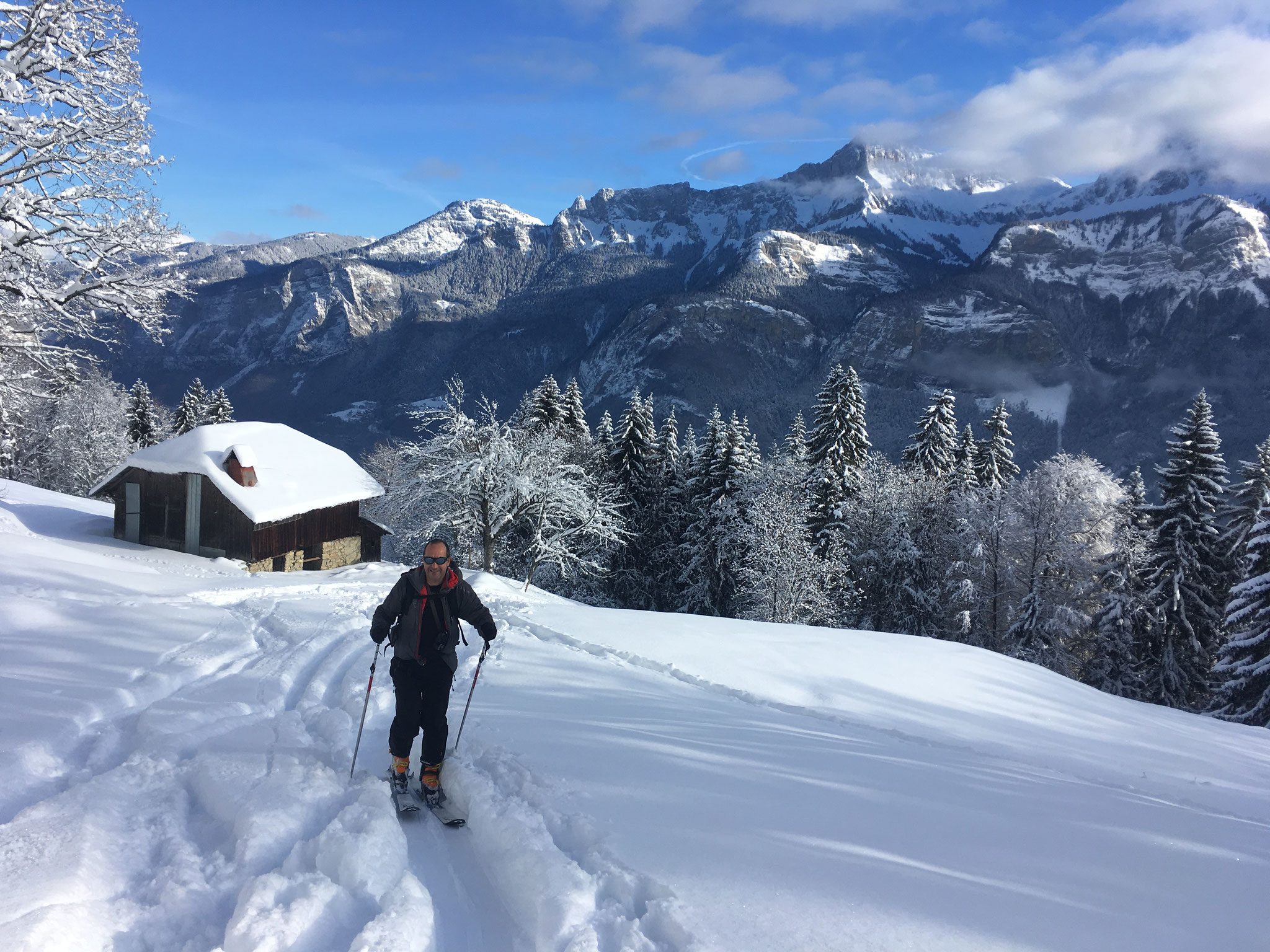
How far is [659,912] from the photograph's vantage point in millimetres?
3547

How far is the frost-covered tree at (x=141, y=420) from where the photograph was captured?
1838 inches

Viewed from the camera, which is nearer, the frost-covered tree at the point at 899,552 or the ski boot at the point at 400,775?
the ski boot at the point at 400,775

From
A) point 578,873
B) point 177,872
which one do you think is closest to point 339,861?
point 177,872

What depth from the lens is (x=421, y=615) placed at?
5156 mm

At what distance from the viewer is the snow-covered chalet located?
70.9ft

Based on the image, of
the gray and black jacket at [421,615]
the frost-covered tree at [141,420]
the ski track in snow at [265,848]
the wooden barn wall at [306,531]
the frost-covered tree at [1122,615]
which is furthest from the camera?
the frost-covered tree at [141,420]

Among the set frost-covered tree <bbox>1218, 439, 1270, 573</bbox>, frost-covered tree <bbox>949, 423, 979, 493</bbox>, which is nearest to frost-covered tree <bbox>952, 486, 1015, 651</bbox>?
frost-covered tree <bbox>949, 423, 979, 493</bbox>

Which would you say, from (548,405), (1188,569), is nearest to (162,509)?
(548,405)

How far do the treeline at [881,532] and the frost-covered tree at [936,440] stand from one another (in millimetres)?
107

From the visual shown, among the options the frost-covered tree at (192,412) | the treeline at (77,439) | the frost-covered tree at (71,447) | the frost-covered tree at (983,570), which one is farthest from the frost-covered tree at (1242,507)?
the frost-covered tree at (71,447)

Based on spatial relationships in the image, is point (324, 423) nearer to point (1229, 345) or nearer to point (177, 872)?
point (177, 872)

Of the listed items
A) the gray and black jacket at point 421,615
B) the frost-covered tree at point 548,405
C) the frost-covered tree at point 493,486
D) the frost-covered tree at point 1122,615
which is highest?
the frost-covered tree at point 548,405

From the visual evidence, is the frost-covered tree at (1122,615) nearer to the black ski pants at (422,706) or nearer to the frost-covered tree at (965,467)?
the frost-covered tree at (965,467)

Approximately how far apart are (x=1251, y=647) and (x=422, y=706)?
79.7 feet
